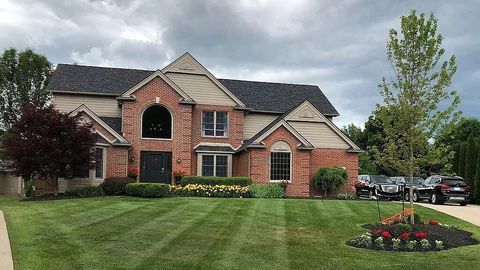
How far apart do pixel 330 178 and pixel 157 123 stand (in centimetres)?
1151

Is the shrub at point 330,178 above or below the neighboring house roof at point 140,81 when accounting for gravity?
below

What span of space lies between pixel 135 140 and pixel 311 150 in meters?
11.0

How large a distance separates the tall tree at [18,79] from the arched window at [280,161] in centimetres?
3352

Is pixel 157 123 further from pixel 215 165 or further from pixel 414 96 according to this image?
pixel 414 96

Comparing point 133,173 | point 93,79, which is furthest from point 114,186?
point 93,79

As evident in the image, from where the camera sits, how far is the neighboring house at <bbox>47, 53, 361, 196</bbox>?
29.7 meters

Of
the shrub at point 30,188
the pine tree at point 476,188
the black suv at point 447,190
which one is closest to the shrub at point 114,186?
the shrub at point 30,188

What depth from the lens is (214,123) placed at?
1280 inches

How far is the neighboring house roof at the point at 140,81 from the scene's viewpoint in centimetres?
3173

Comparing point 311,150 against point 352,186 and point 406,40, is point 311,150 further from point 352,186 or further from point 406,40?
point 406,40

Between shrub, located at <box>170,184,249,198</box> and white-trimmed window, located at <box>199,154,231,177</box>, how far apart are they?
451 centimetres

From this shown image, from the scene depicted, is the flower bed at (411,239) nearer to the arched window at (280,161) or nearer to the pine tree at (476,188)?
the arched window at (280,161)

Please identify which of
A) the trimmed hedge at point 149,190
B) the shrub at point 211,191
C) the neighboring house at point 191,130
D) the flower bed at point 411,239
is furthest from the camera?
the neighboring house at point 191,130

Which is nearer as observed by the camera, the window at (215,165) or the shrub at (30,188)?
the shrub at (30,188)
